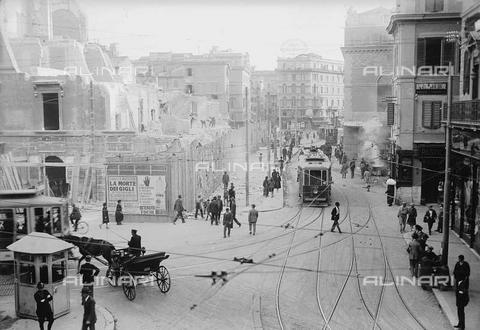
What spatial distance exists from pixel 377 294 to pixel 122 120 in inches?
848

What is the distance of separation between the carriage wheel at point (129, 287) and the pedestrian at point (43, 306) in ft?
7.23

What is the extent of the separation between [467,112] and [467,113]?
3.0 inches

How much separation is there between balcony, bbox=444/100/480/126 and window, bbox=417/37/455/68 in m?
8.06

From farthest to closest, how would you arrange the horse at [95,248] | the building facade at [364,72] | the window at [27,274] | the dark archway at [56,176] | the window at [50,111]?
the building facade at [364,72]
the window at [50,111]
the dark archway at [56,176]
the horse at [95,248]
the window at [27,274]

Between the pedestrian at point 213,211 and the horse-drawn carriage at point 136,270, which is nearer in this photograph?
the horse-drawn carriage at point 136,270

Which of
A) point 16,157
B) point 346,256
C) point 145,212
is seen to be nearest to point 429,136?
point 346,256

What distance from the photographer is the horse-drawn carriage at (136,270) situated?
43.9 feet

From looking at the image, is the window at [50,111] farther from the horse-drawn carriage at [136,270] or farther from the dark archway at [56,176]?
the horse-drawn carriage at [136,270]

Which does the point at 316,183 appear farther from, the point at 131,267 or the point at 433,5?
the point at 131,267

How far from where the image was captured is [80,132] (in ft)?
94.1

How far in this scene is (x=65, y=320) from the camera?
40.3 feet

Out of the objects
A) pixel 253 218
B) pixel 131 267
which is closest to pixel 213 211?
pixel 253 218

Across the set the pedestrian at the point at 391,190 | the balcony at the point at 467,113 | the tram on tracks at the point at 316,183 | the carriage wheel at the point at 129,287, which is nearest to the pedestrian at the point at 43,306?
the carriage wheel at the point at 129,287

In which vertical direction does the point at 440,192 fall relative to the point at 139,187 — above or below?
below
